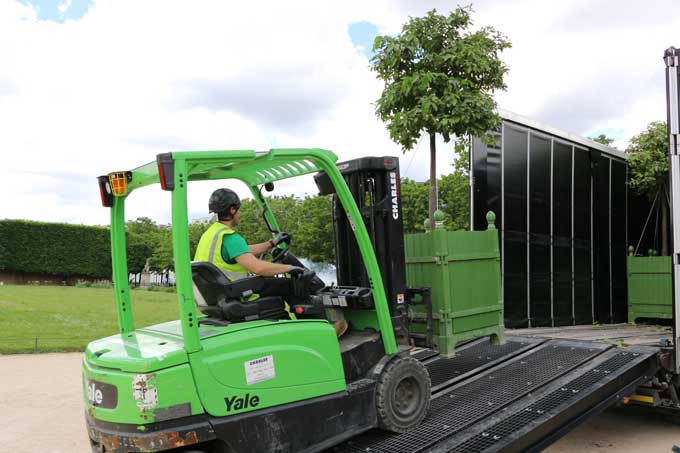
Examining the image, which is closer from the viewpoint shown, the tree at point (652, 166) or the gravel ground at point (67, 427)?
the gravel ground at point (67, 427)

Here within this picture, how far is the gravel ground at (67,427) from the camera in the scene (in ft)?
22.8

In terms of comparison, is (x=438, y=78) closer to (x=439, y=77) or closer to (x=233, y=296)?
(x=439, y=77)

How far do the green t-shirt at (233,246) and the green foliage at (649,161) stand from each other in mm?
10823

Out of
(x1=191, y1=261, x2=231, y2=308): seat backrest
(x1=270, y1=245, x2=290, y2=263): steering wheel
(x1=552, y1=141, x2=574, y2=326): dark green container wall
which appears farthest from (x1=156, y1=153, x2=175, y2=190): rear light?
(x1=552, y1=141, x2=574, y2=326): dark green container wall

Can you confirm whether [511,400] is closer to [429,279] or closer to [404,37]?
[429,279]

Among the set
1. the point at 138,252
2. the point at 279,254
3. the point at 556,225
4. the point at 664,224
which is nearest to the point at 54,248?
the point at 138,252

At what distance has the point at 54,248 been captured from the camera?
40.2m

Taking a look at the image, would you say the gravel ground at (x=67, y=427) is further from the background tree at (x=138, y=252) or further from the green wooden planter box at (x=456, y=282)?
the background tree at (x=138, y=252)

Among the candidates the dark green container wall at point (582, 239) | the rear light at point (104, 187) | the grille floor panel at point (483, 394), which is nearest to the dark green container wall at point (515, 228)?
the dark green container wall at point (582, 239)

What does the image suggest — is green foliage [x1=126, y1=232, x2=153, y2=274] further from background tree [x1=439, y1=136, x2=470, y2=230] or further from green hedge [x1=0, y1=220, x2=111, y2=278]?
background tree [x1=439, y1=136, x2=470, y2=230]

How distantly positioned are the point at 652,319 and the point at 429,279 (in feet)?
26.4

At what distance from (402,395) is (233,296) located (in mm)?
1635

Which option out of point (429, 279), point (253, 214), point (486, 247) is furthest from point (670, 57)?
point (253, 214)

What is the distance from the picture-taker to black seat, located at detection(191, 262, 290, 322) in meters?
4.05
